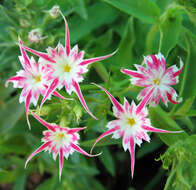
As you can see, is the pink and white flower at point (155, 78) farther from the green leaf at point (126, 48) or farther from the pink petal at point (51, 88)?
the green leaf at point (126, 48)

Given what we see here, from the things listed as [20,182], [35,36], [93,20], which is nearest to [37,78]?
[35,36]

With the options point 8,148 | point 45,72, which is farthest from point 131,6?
point 8,148

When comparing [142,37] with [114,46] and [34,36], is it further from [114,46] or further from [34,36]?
[34,36]

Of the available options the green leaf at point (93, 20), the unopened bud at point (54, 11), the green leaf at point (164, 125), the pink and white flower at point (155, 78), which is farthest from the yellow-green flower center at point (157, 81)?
the green leaf at point (93, 20)

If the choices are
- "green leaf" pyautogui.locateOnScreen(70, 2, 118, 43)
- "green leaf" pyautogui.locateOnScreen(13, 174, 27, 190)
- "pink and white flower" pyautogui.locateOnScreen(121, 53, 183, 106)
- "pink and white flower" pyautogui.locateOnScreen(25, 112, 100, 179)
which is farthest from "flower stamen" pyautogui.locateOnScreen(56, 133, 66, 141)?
"green leaf" pyautogui.locateOnScreen(13, 174, 27, 190)

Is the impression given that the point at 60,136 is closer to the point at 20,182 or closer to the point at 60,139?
the point at 60,139

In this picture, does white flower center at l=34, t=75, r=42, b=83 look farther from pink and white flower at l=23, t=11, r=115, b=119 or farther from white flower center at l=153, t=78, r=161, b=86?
white flower center at l=153, t=78, r=161, b=86
